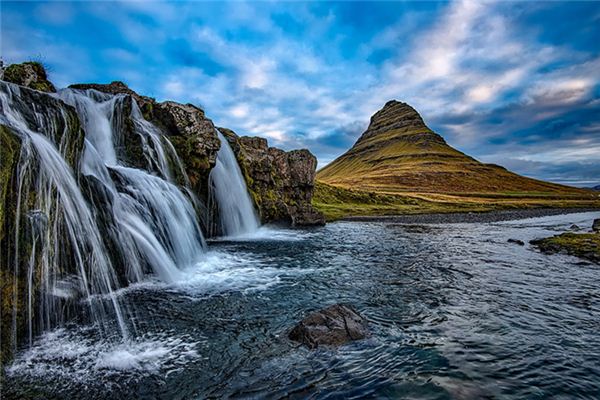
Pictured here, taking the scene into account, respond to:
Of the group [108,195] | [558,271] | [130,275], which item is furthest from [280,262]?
[558,271]

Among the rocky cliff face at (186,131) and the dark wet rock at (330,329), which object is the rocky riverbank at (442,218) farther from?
the dark wet rock at (330,329)

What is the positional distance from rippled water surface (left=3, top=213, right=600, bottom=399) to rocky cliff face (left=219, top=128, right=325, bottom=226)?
25.9 m

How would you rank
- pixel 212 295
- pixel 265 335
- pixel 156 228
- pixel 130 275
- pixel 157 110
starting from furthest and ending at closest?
pixel 157 110 → pixel 156 228 → pixel 130 275 → pixel 212 295 → pixel 265 335

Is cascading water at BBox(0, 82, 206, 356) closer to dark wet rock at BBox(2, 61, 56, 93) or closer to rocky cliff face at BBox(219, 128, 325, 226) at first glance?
dark wet rock at BBox(2, 61, 56, 93)

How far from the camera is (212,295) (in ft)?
47.5

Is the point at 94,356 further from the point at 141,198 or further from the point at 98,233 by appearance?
the point at 141,198

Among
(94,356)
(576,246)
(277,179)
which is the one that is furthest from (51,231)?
(277,179)

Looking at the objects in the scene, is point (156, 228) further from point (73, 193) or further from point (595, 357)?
point (595, 357)

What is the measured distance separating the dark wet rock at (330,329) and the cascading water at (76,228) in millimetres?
5851

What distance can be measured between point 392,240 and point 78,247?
2952 cm

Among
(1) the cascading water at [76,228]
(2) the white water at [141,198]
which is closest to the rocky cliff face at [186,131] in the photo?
(2) the white water at [141,198]

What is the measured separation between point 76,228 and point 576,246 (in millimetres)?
36578

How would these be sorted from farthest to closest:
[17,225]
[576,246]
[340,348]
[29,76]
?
[576,246], [29,76], [17,225], [340,348]

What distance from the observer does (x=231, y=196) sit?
3659 centimetres
